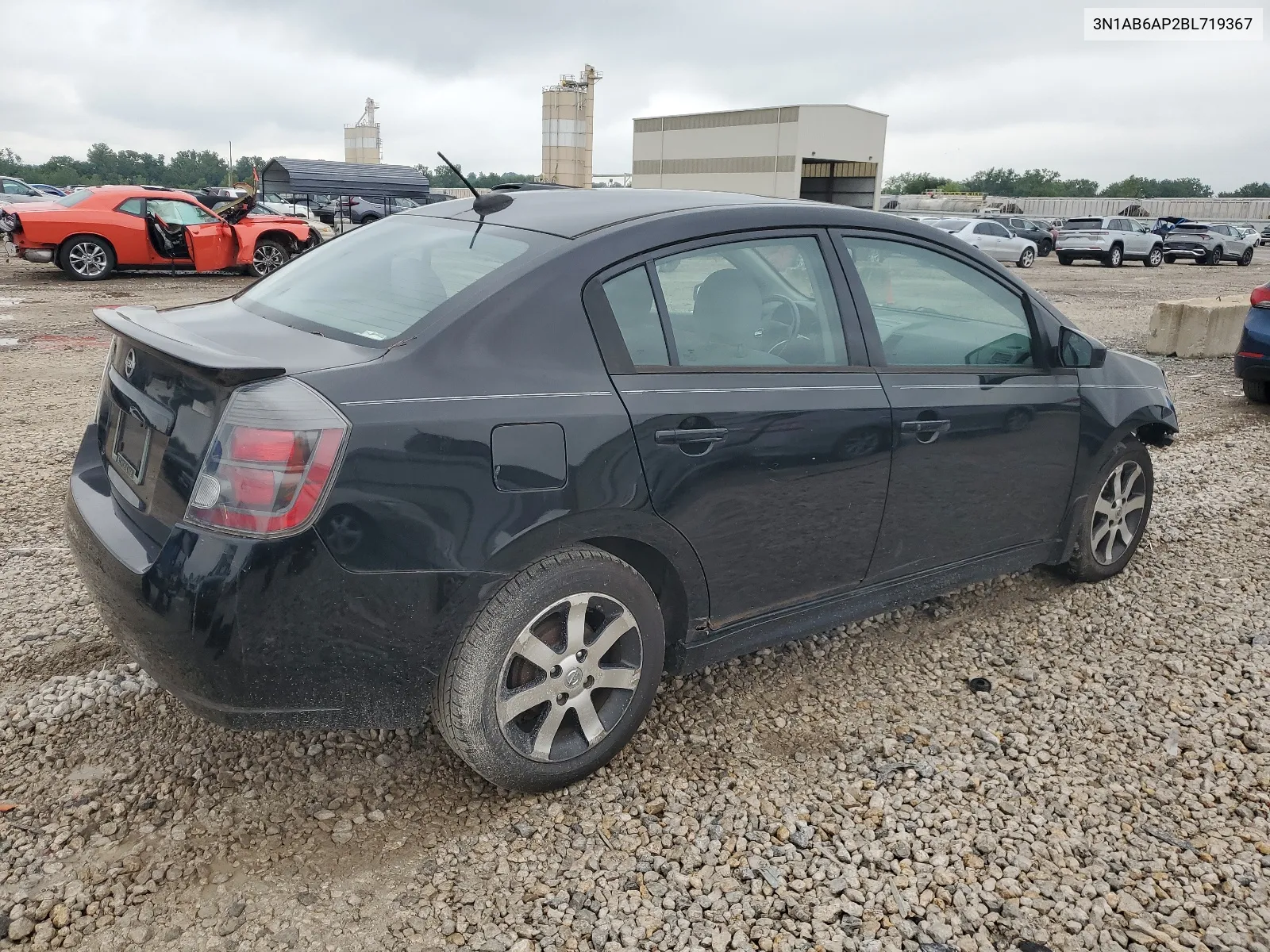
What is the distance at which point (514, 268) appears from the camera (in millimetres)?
2652

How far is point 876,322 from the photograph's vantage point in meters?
3.26

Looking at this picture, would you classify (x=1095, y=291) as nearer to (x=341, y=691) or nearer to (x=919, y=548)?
(x=919, y=548)

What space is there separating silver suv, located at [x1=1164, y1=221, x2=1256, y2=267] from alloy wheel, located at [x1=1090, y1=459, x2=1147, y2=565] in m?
36.2

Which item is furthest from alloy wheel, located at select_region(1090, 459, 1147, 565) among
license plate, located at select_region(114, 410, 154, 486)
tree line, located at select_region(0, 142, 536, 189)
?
tree line, located at select_region(0, 142, 536, 189)

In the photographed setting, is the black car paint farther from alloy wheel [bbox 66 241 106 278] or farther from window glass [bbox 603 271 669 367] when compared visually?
alloy wheel [bbox 66 241 106 278]

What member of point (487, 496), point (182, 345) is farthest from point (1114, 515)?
point (182, 345)

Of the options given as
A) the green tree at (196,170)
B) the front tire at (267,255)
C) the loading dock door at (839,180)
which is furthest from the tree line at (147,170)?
the front tire at (267,255)

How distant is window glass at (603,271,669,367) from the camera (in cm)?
271

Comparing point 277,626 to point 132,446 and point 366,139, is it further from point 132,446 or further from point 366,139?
point 366,139

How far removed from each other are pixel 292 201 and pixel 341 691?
139 feet

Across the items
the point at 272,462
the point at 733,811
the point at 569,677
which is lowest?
the point at 733,811

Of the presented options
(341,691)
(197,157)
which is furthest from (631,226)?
(197,157)

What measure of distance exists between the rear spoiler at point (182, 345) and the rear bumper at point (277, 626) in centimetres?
39

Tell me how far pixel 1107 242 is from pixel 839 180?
3376 centimetres
